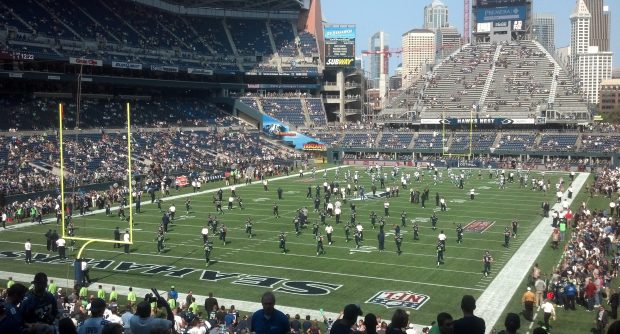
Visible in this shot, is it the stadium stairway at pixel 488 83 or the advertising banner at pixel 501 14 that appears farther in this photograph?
the advertising banner at pixel 501 14

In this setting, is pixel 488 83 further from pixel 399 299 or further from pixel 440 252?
pixel 399 299

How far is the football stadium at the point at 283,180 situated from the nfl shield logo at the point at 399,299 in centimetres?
9

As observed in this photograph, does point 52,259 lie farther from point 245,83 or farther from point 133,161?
point 245,83

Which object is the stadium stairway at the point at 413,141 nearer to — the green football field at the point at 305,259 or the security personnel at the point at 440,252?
the green football field at the point at 305,259

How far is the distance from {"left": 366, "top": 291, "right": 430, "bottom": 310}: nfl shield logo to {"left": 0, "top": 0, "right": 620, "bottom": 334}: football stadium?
0.09m

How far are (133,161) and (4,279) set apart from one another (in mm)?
25235

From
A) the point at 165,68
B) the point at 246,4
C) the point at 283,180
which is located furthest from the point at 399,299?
the point at 246,4

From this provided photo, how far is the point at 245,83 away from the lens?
69.9 meters

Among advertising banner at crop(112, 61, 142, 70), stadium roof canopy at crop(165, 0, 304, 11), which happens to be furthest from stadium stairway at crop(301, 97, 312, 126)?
advertising banner at crop(112, 61, 142, 70)

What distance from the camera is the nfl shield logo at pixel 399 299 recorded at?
650 inches

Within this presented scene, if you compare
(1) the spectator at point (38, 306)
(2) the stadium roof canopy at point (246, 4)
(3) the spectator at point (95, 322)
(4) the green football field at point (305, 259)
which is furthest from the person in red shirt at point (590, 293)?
(2) the stadium roof canopy at point (246, 4)

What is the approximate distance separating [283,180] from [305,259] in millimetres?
23227

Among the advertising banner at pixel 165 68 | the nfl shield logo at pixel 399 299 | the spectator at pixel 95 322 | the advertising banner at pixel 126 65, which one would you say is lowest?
the nfl shield logo at pixel 399 299

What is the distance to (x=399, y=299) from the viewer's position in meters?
17.0
